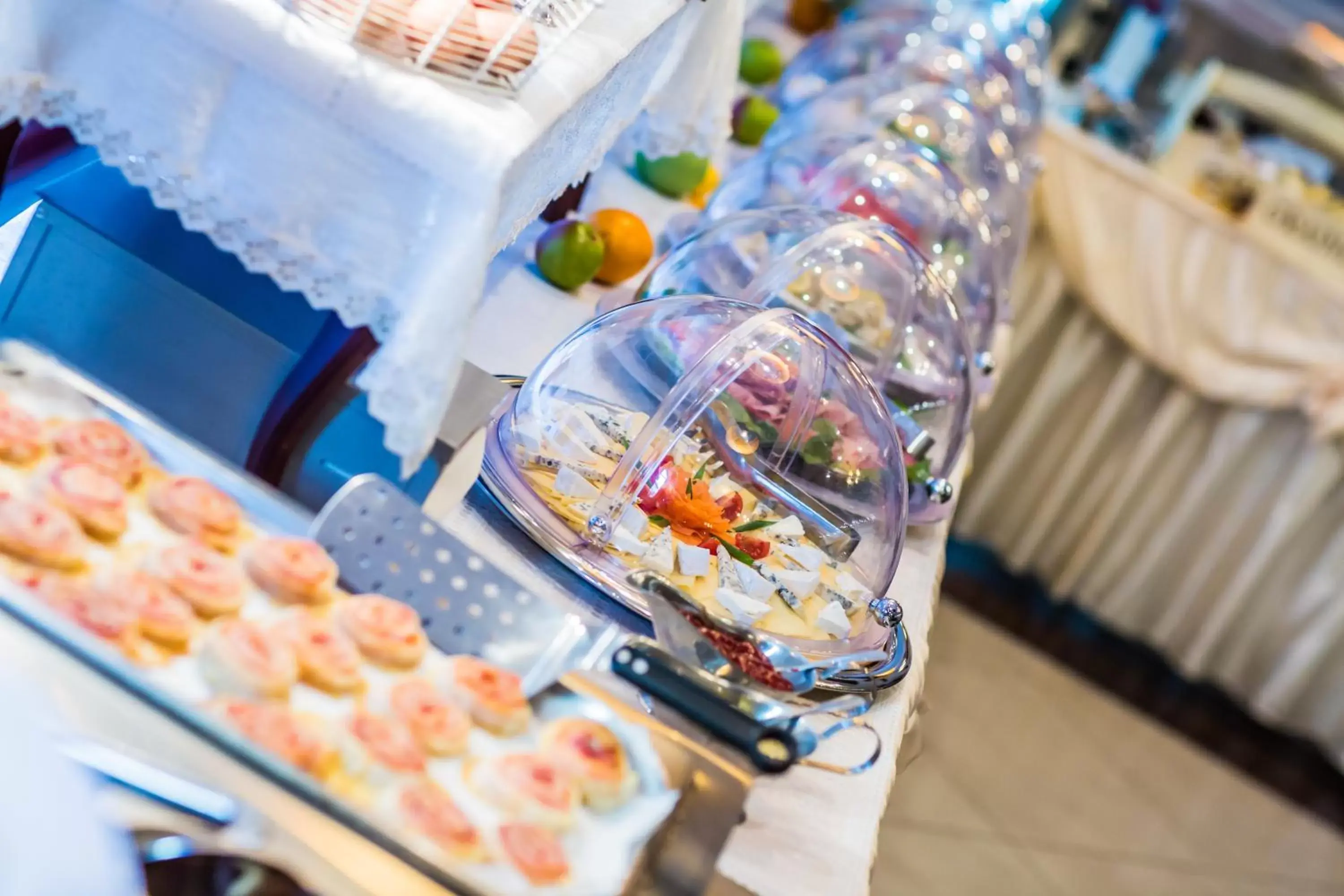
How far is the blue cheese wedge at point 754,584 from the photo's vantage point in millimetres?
1091

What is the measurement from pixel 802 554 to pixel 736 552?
7 centimetres

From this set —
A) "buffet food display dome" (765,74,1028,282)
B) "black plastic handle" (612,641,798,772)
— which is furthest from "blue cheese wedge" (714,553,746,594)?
"buffet food display dome" (765,74,1028,282)

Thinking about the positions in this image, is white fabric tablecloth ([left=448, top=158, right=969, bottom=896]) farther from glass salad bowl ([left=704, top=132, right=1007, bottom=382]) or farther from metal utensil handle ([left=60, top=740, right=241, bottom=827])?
metal utensil handle ([left=60, top=740, right=241, bottom=827])

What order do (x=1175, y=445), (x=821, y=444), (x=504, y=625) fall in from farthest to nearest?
(x=1175, y=445) < (x=821, y=444) < (x=504, y=625)

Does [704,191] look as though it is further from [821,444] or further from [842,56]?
[821,444]

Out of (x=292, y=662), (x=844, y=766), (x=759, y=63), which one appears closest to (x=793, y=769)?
(x=844, y=766)

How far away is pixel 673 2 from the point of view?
1.21 meters

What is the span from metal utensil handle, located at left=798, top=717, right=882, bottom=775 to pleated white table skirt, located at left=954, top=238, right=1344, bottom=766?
2.25 metres

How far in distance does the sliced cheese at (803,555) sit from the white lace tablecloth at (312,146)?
1.35 feet

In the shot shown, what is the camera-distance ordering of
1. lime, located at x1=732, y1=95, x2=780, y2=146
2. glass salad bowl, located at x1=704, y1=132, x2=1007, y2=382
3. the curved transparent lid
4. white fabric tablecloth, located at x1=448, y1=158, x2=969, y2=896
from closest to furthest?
white fabric tablecloth, located at x1=448, y1=158, x2=969, y2=896 → glass salad bowl, located at x1=704, y1=132, x2=1007, y2=382 → lime, located at x1=732, y1=95, x2=780, y2=146 → the curved transparent lid

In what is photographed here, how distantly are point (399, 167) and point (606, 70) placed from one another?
26 cm

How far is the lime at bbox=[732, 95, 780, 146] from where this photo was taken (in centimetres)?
208

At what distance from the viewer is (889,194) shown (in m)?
1.72

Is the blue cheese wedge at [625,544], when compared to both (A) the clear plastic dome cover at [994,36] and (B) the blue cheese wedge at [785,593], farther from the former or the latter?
(A) the clear plastic dome cover at [994,36]
